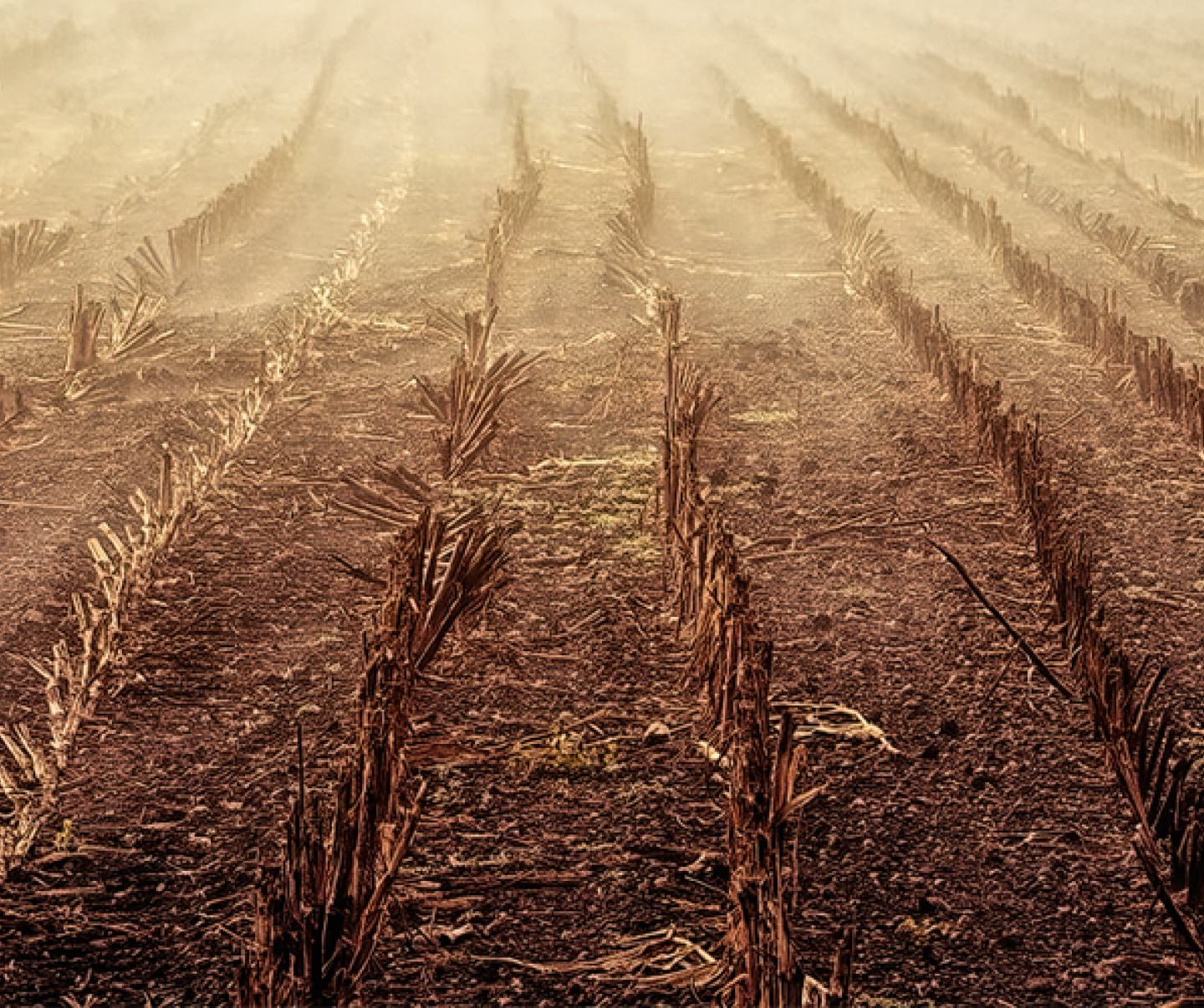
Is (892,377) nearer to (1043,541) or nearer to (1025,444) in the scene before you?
(1025,444)

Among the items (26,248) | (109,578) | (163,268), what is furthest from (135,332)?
(109,578)

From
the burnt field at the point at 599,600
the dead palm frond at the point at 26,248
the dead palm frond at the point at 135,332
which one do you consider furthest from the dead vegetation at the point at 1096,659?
the dead palm frond at the point at 26,248

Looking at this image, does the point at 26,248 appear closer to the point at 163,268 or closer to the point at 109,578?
the point at 163,268

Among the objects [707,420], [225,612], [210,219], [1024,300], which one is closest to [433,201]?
[210,219]

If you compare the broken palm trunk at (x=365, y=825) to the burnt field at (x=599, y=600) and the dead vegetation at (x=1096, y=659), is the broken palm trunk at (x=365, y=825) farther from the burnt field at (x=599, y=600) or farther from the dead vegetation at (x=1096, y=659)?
the dead vegetation at (x=1096, y=659)

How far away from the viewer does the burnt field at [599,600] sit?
3.02 m

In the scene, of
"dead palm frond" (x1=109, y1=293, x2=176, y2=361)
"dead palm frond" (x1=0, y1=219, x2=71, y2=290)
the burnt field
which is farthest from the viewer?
"dead palm frond" (x1=0, y1=219, x2=71, y2=290)

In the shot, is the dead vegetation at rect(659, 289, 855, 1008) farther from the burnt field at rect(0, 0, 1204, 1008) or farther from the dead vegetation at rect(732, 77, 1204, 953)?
the dead vegetation at rect(732, 77, 1204, 953)

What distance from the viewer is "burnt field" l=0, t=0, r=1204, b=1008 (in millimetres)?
3021

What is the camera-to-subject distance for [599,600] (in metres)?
4.66

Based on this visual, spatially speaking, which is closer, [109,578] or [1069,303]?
[109,578]

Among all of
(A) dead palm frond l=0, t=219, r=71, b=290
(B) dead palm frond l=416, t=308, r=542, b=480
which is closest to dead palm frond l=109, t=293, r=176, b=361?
(A) dead palm frond l=0, t=219, r=71, b=290

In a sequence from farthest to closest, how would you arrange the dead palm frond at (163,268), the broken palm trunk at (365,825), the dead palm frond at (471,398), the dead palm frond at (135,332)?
the dead palm frond at (163,268), the dead palm frond at (135,332), the dead palm frond at (471,398), the broken palm trunk at (365,825)

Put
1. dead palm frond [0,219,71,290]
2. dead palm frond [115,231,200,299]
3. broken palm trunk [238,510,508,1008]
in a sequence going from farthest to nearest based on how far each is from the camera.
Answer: dead palm frond [0,219,71,290], dead palm frond [115,231,200,299], broken palm trunk [238,510,508,1008]
